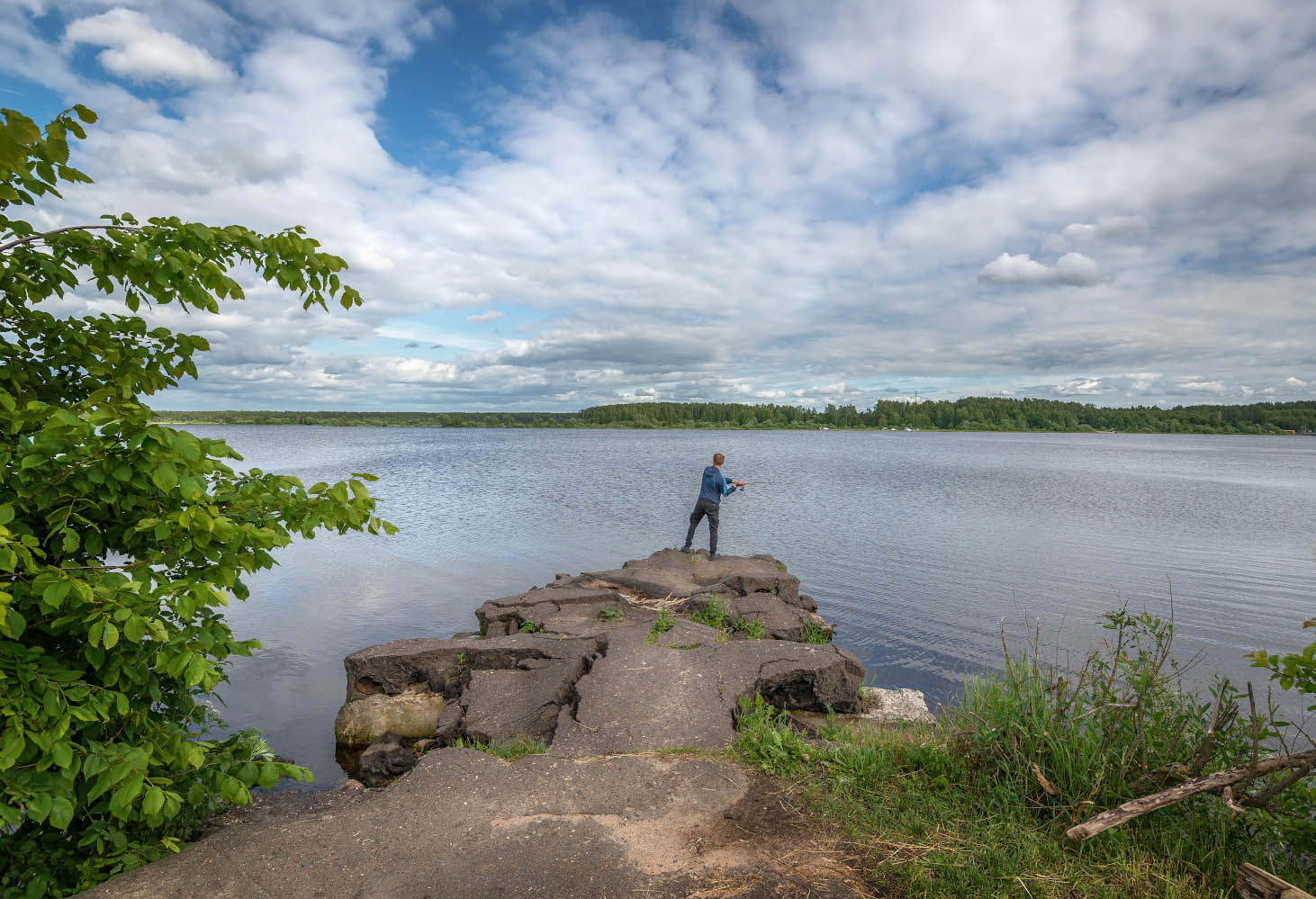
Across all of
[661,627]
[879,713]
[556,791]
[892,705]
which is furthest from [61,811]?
[892,705]

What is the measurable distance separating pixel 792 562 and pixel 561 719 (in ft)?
45.5

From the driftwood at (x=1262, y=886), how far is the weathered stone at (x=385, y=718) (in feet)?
26.3

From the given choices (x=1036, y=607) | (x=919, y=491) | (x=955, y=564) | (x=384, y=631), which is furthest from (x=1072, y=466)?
(x=384, y=631)

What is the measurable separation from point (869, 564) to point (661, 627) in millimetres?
11736

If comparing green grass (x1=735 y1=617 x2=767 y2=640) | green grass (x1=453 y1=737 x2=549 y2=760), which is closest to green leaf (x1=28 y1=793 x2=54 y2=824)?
green grass (x1=453 y1=737 x2=549 y2=760)

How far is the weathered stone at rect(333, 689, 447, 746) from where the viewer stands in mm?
9109

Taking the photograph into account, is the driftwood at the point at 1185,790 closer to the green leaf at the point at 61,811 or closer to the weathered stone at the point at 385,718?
the green leaf at the point at 61,811

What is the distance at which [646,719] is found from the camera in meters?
7.38

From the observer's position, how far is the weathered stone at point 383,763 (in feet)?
26.5

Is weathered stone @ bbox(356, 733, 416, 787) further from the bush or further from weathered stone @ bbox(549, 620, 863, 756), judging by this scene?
the bush

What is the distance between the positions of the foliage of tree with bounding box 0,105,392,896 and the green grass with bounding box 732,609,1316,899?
12.4 ft

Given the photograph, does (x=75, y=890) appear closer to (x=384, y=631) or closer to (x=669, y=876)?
(x=669, y=876)

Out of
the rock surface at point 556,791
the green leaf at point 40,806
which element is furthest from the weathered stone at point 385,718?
the green leaf at point 40,806

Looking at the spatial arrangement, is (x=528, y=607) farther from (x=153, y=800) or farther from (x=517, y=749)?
(x=153, y=800)
